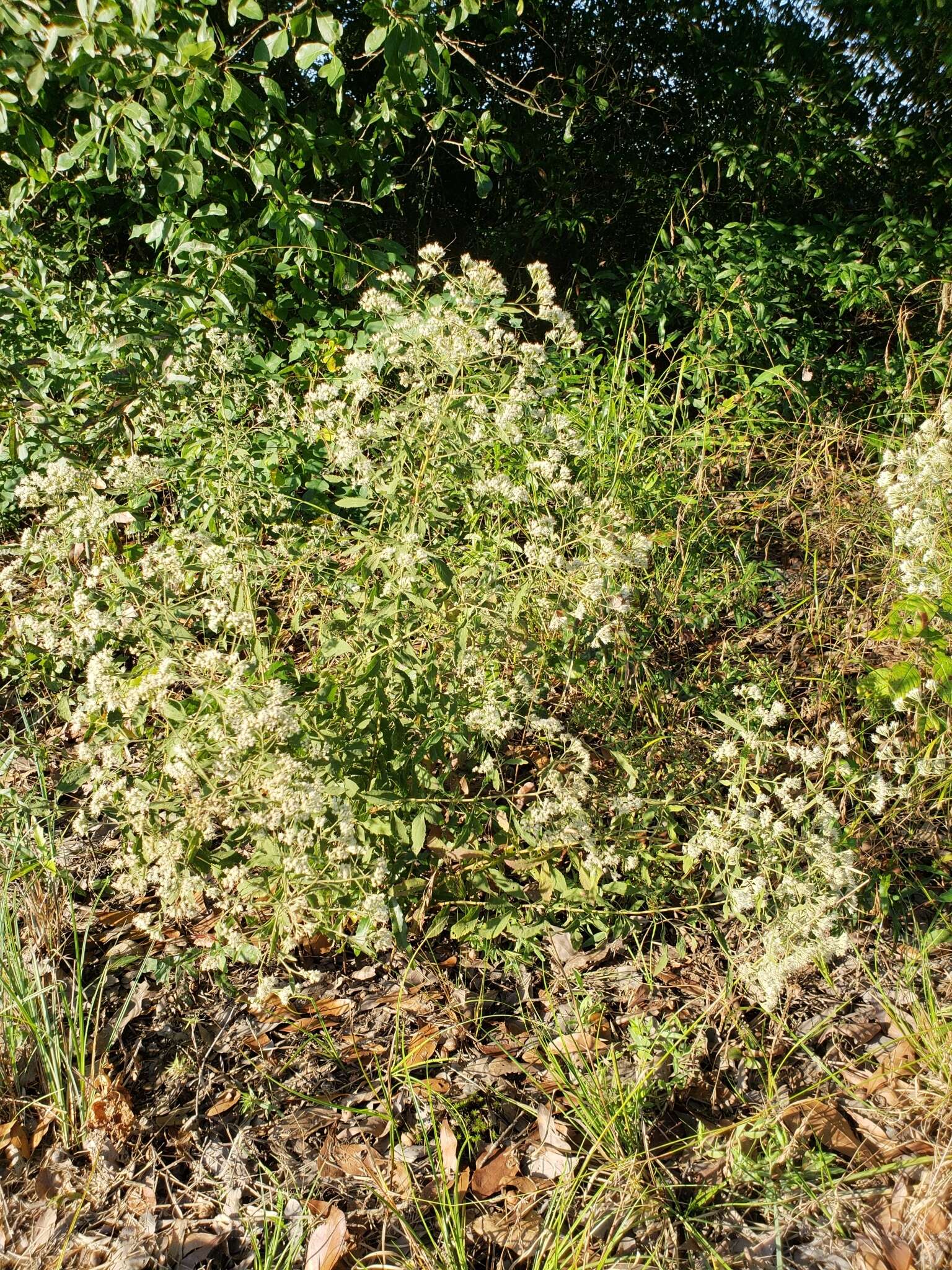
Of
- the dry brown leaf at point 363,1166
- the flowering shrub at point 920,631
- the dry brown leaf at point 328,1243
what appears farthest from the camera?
the flowering shrub at point 920,631

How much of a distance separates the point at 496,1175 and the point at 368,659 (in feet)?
3.48

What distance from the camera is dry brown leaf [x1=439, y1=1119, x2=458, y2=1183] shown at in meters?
1.83

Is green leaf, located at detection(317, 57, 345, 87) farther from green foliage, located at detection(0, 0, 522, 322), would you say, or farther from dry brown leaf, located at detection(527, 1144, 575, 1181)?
dry brown leaf, located at detection(527, 1144, 575, 1181)

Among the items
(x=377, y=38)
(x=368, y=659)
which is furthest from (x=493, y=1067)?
(x=377, y=38)

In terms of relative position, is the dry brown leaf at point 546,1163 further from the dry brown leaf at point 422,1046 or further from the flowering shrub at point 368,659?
the flowering shrub at point 368,659

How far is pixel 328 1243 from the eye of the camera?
67.1 inches

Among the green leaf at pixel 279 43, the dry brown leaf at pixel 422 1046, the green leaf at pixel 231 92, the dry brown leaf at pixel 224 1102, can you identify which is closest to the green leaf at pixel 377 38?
the green leaf at pixel 279 43

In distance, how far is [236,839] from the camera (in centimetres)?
202

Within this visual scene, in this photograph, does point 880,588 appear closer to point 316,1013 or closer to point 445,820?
point 445,820

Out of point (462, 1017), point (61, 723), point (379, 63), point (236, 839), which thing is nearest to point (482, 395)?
point (236, 839)

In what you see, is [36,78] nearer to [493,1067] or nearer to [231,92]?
[231,92]

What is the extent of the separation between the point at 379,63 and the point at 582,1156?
4105 millimetres

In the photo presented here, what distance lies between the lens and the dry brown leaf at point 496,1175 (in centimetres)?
181

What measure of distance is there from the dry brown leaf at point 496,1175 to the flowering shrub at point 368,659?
0.49 meters
